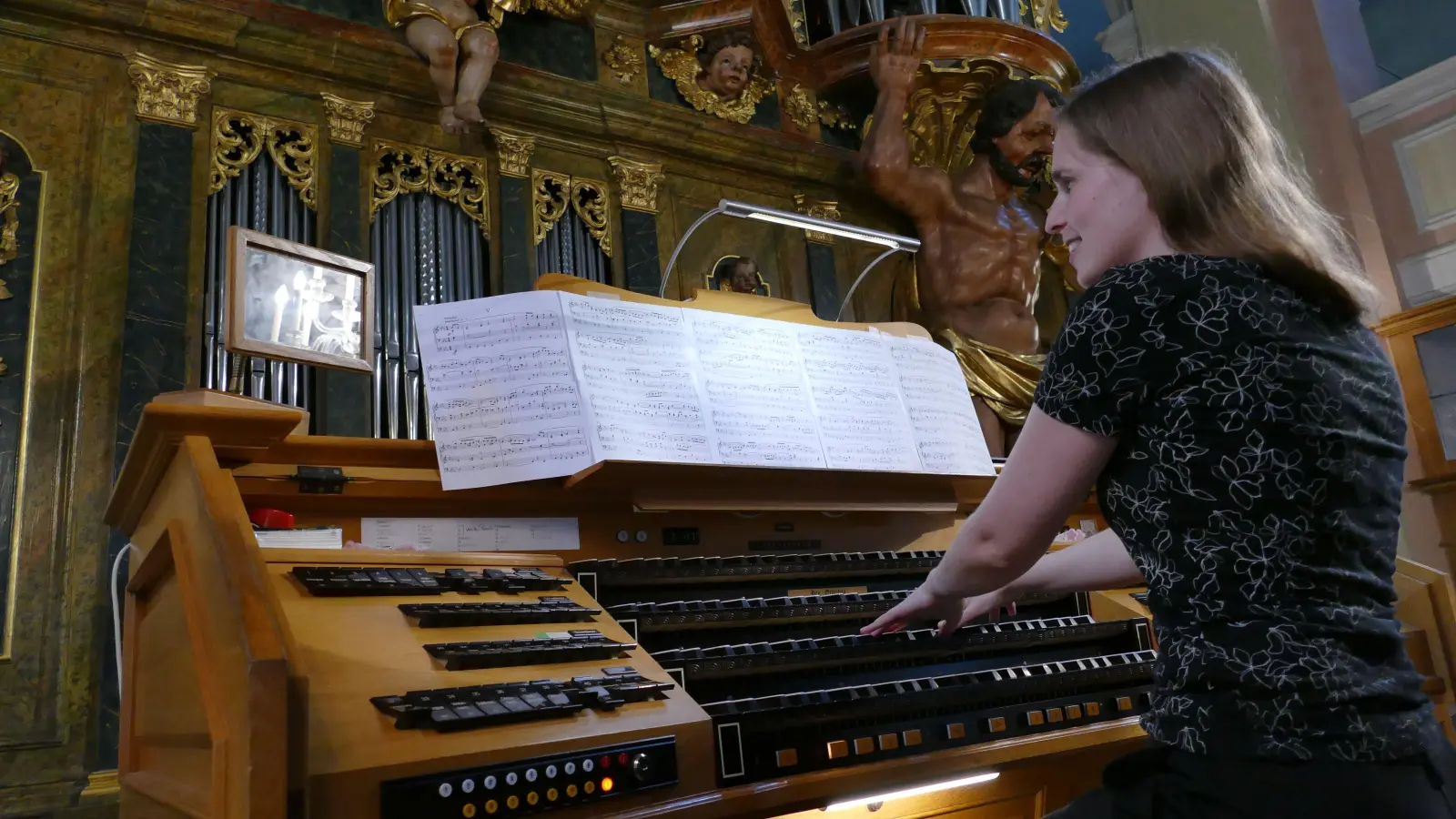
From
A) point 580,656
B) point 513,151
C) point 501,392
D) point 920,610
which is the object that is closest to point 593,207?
point 513,151

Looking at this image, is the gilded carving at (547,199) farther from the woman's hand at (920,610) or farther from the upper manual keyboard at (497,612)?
the woman's hand at (920,610)

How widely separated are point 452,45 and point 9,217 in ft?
5.58

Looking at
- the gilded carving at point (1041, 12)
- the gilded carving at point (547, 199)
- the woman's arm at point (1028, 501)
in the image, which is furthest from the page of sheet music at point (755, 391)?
the gilded carving at point (1041, 12)

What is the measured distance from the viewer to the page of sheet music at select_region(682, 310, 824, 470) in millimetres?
2457

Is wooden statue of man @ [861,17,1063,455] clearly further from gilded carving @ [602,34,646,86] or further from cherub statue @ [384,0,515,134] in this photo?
cherub statue @ [384,0,515,134]

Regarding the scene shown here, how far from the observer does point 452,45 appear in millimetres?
4066

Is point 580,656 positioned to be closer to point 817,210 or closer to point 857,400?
point 857,400

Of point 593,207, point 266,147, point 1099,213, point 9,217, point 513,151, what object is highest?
point 513,151

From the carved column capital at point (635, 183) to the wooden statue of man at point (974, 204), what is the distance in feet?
3.80

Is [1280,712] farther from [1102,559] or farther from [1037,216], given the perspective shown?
[1037,216]

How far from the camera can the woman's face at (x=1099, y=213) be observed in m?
1.28

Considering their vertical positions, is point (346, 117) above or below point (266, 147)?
above

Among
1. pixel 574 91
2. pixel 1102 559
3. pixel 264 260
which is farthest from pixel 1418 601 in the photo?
pixel 574 91

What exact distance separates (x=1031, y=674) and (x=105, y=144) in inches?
143
